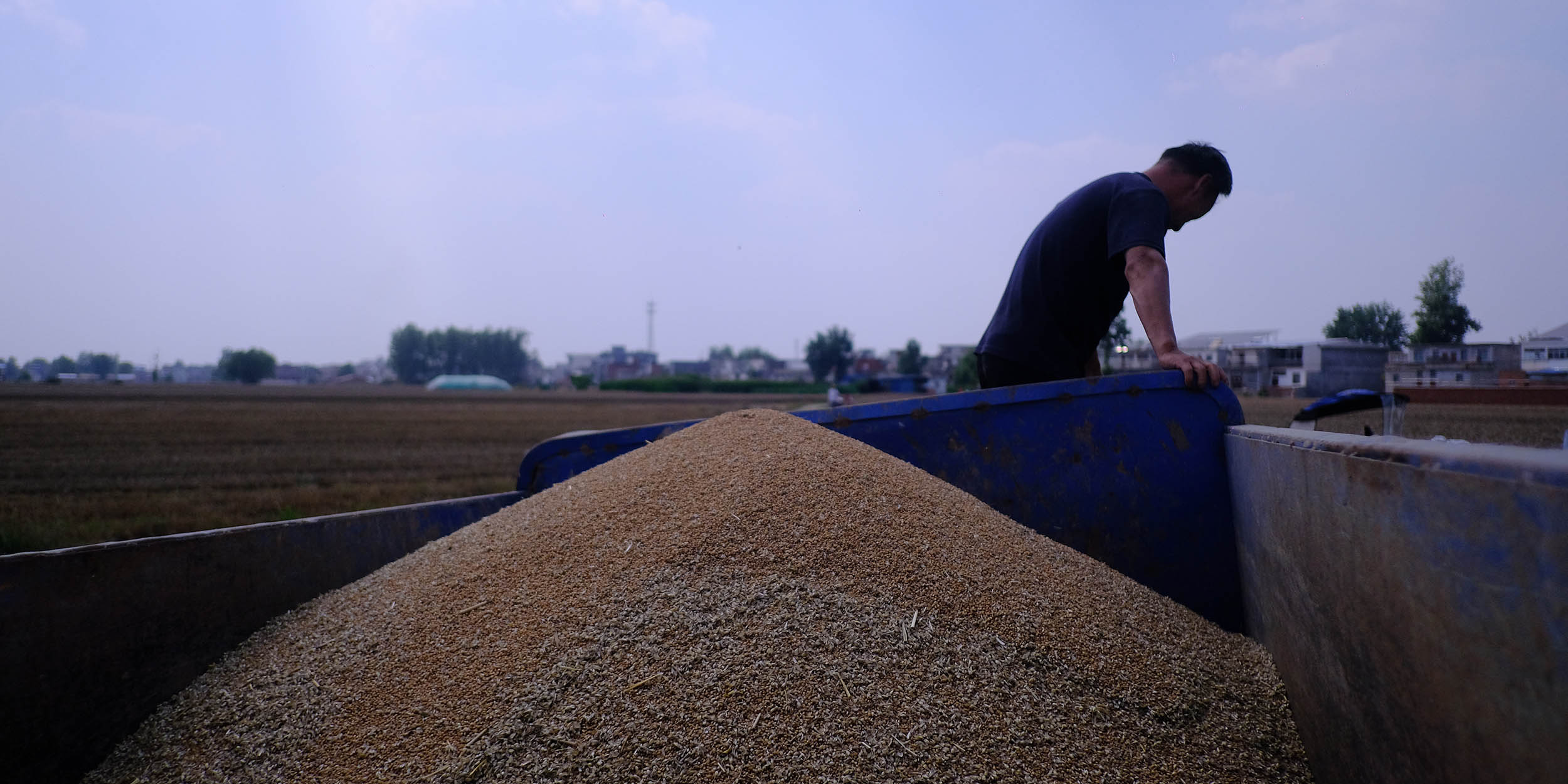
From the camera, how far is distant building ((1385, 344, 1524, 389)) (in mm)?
18797

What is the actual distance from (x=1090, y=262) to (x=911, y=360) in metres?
78.7

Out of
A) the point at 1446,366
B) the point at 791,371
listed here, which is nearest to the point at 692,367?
the point at 791,371

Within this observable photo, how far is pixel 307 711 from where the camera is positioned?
1.70 m

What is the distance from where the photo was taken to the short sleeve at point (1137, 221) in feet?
8.81

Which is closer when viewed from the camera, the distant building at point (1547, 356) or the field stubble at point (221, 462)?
the field stubble at point (221, 462)

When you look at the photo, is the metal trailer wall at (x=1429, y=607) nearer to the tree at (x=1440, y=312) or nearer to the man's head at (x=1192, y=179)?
the man's head at (x=1192, y=179)

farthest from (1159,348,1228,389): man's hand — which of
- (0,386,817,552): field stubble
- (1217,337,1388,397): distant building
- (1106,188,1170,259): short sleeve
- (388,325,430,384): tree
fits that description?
(388,325,430,384): tree

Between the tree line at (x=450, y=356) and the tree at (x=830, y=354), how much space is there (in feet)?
139

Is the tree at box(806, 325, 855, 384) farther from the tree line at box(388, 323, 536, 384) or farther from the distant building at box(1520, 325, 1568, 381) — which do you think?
the distant building at box(1520, 325, 1568, 381)

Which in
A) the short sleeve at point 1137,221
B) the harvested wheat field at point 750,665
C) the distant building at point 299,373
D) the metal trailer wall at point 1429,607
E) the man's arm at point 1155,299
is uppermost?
the distant building at point 299,373

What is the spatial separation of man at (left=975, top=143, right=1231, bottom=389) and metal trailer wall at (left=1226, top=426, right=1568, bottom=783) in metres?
1.43

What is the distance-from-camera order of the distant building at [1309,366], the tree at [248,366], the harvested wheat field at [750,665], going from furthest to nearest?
the tree at [248,366]
the distant building at [1309,366]
the harvested wheat field at [750,665]

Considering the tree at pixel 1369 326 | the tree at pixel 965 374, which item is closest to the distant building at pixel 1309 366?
the tree at pixel 1369 326

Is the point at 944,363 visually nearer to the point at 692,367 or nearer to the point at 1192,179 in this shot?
the point at 692,367
